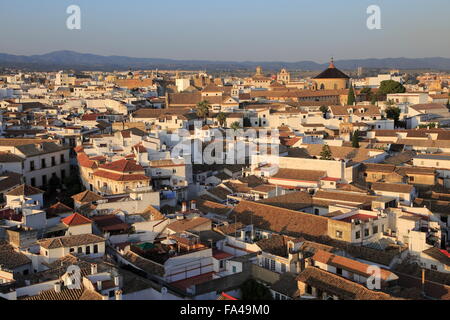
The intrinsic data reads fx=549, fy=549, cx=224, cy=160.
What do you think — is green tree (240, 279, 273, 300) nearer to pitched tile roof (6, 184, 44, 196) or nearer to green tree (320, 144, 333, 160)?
pitched tile roof (6, 184, 44, 196)

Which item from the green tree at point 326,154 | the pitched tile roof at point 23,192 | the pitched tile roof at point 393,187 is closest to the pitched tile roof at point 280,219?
the pitched tile roof at point 393,187

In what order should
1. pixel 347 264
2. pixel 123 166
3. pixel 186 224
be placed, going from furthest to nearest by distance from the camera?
1. pixel 123 166
2. pixel 186 224
3. pixel 347 264

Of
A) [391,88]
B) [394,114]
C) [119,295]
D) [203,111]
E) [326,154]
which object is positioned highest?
[391,88]

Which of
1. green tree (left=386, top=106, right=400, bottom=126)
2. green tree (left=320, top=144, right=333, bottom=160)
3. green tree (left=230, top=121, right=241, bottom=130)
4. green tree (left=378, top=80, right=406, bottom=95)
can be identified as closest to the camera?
green tree (left=320, top=144, right=333, bottom=160)

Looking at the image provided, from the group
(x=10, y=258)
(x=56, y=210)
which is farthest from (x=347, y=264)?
(x=56, y=210)

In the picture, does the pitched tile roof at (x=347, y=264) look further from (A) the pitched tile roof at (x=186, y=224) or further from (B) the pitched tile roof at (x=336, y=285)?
(A) the pitched tile roof at (x=186, y=224)

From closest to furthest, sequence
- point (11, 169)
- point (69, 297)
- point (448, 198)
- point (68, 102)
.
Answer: point (69, 297), point (448, 198), point (11, 169), point (68, 102)

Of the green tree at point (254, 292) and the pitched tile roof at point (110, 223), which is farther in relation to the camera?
the pitched tile roof at point (110, 223)

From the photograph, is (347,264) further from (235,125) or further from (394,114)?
(394,114)

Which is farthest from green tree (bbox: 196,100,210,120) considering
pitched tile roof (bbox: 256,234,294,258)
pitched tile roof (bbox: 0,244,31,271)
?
pitched tile roof (bbox: 0,244,31,271)

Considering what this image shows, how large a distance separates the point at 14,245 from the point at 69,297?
4.76 metres

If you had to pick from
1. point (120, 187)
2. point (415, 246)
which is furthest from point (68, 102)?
point (415, 246)

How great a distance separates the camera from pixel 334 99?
Answer: 172 feet
